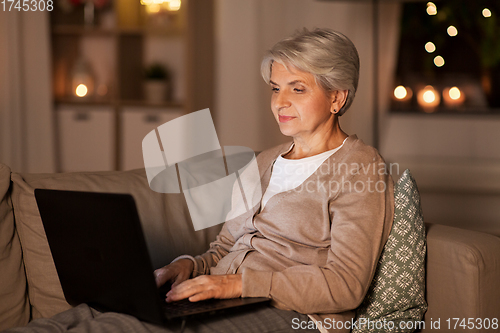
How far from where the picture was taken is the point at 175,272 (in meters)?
1.34

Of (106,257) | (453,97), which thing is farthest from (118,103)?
(106,257)

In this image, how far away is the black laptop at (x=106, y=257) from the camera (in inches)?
37.7

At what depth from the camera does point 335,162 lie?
1308mm

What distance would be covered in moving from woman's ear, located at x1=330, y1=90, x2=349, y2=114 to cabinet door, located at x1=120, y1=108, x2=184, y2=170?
7.27 feet

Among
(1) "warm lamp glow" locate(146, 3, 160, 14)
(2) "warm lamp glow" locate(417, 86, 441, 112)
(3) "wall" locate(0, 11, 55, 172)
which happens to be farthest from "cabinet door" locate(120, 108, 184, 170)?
(2) "warm lamp glow" locate(417, 86, 441, 112)

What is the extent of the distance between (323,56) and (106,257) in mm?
751

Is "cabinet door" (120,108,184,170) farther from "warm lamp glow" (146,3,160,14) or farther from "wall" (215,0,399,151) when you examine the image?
"warm lamp glow" (146,3,160,14)

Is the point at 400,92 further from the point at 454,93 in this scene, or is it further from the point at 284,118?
the point at 284,118

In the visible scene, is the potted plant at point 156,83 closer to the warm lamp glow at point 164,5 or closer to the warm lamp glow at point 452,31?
the warm lamp glow at point 164,5

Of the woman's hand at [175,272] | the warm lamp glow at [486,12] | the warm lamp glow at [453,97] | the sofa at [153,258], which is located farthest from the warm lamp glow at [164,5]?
the woman's hand at [175,272]

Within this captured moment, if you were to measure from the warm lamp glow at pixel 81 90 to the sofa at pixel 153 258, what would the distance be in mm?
2442

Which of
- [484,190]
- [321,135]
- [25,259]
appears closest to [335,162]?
[321,135]

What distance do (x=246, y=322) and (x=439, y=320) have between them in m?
0.54

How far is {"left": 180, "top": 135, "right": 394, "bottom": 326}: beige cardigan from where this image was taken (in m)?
1.15
